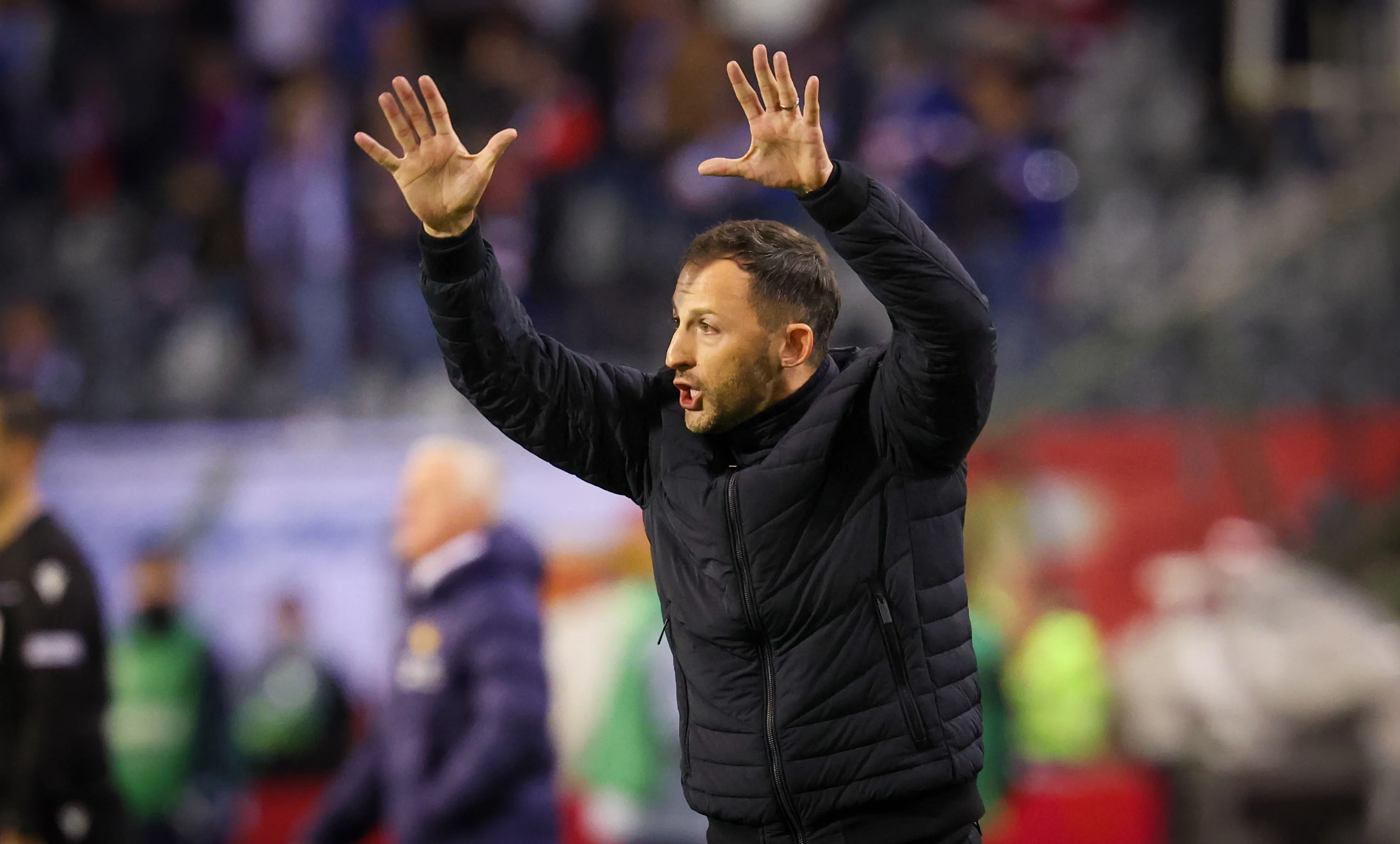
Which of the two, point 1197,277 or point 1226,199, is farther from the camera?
point 1226,199

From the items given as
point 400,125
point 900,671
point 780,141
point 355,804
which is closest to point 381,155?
point 400,125

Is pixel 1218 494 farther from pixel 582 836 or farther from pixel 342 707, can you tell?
pixel 342 707

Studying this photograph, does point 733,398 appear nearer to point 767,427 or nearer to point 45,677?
point 767,427

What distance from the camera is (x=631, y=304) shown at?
9.75 m

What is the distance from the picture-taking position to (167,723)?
806 cm

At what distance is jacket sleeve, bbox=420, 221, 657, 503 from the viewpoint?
2973 mm

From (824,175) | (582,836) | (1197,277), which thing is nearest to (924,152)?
(1197,277)

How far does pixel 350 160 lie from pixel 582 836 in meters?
4.97

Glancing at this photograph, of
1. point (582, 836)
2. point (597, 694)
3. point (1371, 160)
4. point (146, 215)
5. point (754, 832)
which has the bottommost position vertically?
point (582, 836)

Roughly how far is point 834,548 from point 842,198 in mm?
635

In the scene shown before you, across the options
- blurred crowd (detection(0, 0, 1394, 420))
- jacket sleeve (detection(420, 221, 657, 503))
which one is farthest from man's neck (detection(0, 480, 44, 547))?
blurred crowd (detection(0, 0, 1394, 420))

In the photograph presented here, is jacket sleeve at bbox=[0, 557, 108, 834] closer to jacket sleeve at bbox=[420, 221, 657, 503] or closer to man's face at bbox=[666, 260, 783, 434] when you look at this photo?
jacket sleeve at bbox=[420, 221, 657, 503]

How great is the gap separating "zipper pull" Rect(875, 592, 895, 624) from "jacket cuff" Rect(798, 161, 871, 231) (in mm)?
666

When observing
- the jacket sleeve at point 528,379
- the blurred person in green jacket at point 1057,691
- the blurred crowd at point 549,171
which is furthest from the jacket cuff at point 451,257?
the blurred crowd at point 549,171
